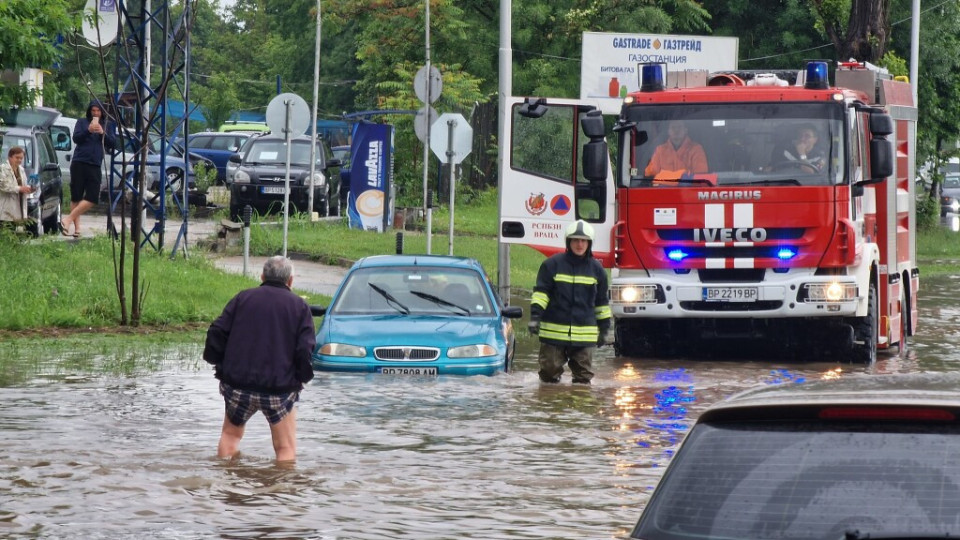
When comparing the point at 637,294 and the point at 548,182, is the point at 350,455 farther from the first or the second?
the point at 548,182

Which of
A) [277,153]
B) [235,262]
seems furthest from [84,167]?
[277,153]

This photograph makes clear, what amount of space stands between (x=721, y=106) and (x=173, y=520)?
30.4 feet

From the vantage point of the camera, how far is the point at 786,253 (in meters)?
16.9

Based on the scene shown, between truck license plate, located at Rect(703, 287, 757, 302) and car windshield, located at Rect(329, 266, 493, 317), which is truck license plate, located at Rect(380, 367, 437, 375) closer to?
car windshield, located at Rect(329, 266, 493, 317)

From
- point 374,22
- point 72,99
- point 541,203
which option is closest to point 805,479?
point 541,203

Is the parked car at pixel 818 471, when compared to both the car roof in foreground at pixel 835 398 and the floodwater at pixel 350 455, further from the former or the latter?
the floodwater at pixel 350 455

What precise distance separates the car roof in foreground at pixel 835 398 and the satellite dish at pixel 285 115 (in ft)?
58.2

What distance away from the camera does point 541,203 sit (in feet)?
61.2

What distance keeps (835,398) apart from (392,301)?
38.0 feet

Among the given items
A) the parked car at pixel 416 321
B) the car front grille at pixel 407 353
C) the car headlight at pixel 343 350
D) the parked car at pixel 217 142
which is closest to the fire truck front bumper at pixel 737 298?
the parked car at pixel 416 321

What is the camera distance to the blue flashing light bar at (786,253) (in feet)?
55.3

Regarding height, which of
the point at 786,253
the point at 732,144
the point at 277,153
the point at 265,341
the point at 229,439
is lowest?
the point at 229,439

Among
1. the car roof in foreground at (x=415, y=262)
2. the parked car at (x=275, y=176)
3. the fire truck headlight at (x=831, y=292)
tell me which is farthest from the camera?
the parked car at (x=275, y=176)

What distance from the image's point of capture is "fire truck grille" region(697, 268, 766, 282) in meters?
17.0
